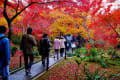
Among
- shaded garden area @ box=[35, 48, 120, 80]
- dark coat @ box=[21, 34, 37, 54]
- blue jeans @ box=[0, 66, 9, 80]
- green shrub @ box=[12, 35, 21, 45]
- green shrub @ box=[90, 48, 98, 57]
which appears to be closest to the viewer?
blue jeans @ box=[0, 66, 9, 80]

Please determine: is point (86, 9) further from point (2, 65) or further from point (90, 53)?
point (2, 65)

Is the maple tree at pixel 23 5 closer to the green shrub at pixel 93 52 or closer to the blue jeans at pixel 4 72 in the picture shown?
the green shrub at pixel 93 52

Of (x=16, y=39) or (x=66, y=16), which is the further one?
(x=16, y=39)

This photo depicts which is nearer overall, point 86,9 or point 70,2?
→ point 70,2

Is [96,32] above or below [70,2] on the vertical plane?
below

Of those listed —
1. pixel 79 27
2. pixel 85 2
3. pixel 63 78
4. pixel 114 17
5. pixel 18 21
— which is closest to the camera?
pixel 63 78

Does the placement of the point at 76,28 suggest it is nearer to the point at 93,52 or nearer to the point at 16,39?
the point at 93,52

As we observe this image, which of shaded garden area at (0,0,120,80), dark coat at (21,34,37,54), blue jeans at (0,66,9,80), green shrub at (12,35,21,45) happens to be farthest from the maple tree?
green shrub at (12,35,21,45)

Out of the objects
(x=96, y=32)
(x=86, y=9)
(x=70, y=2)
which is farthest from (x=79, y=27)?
(x=96, y=32)

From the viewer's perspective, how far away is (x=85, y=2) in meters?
8.29

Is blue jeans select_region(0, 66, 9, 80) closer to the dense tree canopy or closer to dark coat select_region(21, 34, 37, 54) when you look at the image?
dark coat select_region(21, 34, 37, 54)

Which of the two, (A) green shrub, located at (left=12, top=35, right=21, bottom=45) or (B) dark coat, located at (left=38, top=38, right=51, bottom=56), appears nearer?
(B) dark coat, located at (left=38, top=38, right=51, bottom=56)

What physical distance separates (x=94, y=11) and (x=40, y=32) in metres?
7.33

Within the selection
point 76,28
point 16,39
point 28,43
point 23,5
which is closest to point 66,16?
point 76,28
